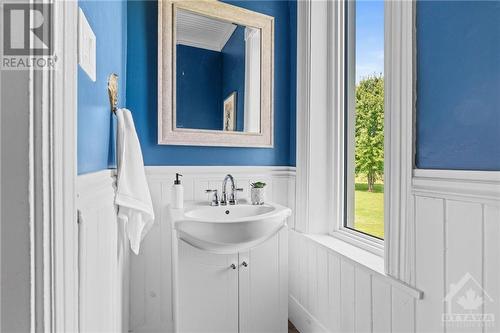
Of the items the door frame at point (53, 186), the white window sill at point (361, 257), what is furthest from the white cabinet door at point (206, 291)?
the door frame at point (53, 186)

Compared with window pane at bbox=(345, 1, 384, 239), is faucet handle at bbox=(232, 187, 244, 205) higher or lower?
lower

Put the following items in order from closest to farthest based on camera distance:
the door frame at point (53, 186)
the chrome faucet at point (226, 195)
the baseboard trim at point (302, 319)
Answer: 1. the door frame at point (53, 186)
2. the baseboard trim at point (302, 319)
3. the chrome faucet at point (226, 195)

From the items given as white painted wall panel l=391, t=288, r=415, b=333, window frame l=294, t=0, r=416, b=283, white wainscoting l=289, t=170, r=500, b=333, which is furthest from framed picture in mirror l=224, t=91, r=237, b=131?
white painted wall panel l=391, t=288, r=415, b=333

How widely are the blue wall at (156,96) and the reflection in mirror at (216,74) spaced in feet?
→ 0.44

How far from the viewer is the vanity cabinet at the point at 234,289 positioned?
4.31 feet

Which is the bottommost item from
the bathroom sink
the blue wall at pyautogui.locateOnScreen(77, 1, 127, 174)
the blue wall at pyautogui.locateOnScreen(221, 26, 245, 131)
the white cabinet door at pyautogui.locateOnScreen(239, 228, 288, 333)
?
the white cabinet door at pyautogui.locateOnScreen(239, 228, 288, 333)

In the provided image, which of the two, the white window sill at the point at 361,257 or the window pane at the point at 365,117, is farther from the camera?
the window pane at the point at 365,117

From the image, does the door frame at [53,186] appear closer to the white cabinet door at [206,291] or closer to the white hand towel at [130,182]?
the white hand towel at [130,182]

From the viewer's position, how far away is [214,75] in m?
1.68

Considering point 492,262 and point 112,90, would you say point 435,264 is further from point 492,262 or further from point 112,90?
point 112,90

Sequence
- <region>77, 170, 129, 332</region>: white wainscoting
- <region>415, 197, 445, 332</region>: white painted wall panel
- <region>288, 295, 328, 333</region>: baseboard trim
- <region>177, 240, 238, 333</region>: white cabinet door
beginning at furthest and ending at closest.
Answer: <region>288, 295, 328, 333</region>: baseboard trim → <region>177, 240, 238, 333</region>: white cabinet door → <region>415, 197, 445, 332</region>: white painted wall panel → <region>77, 170, 129, 332</region>: white wainscoting

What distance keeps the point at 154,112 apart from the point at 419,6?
130 centimetres

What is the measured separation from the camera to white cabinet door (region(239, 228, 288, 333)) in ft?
4.61

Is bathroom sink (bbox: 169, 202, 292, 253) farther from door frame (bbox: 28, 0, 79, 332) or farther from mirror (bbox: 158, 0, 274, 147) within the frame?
door frame (bbox: 28, 0, 79, 332)
